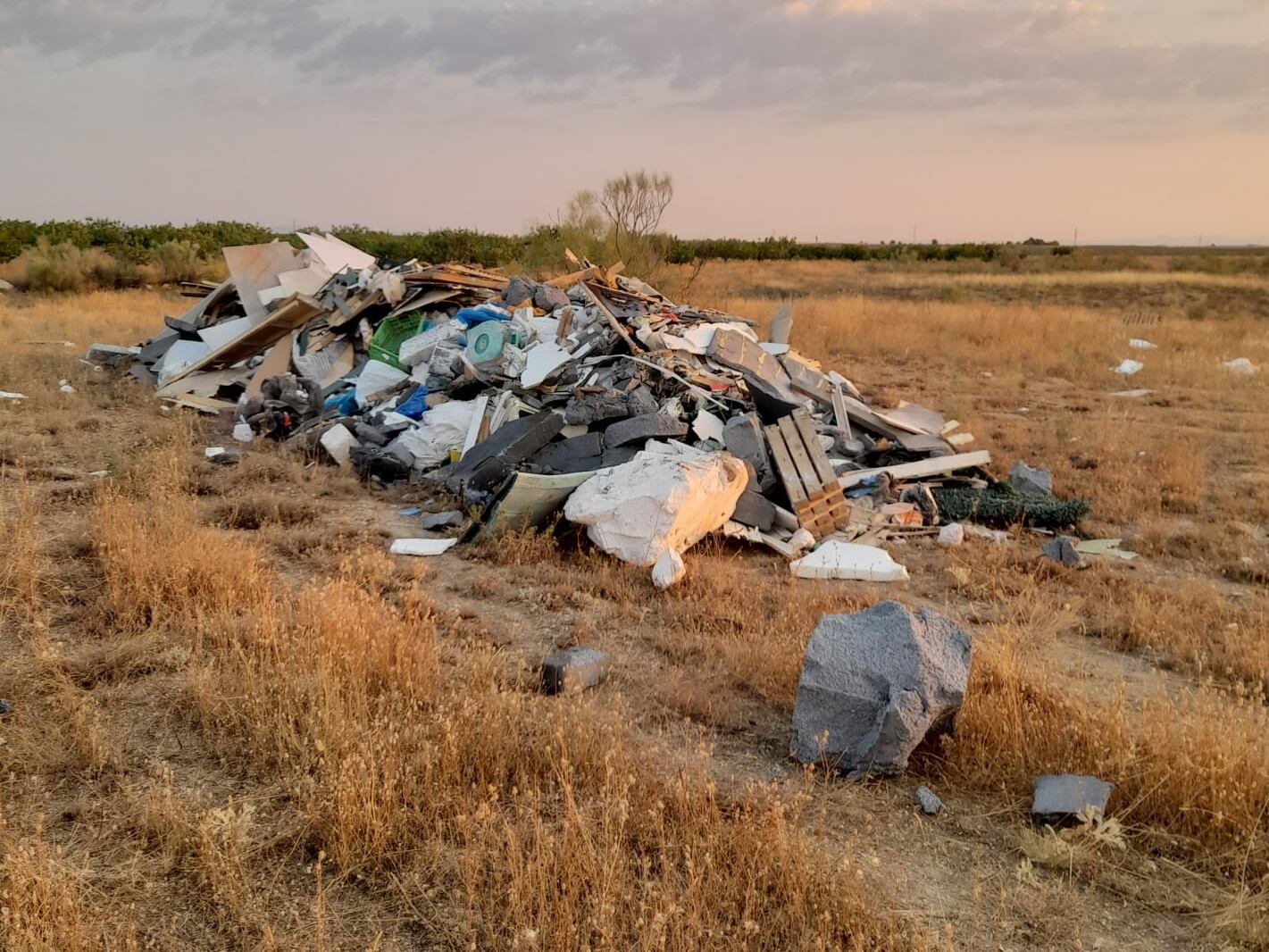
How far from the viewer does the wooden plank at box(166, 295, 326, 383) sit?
467 inches

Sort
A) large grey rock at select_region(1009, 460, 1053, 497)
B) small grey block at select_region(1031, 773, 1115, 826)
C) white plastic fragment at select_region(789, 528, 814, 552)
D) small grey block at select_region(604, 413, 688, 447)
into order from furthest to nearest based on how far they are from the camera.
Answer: large grey rock at select_region(1009, 460, 1053, 497) < small grey block at select_region(604, 413, 688, 447) < white plastic fragment at select_region(789, 528, 814, 552) < small grey block at select_region(1031, 773, 1115, 826)

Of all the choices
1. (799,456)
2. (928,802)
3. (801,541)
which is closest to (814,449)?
(799,456)

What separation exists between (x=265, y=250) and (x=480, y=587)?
958cm

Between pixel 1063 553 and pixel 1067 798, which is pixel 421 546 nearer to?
pixel 1067 798

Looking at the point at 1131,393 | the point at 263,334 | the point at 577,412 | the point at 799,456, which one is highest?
the point at 263,334

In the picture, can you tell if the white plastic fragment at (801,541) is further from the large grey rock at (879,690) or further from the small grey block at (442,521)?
the large grey rock at (879,690)

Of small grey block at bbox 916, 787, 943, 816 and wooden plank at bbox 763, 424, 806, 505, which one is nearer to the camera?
small grey block at bbox 916, 787, 943, 816

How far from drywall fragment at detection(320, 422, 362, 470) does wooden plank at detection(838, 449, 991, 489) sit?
15.9ft

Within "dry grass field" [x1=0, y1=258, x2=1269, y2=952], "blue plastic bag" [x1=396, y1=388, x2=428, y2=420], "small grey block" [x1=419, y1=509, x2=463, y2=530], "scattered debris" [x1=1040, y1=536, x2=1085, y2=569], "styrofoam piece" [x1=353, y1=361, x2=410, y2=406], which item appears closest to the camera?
"dry grass field" [x1=0, y1=258, x2=1269, y2=952]

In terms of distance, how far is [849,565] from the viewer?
671 cm

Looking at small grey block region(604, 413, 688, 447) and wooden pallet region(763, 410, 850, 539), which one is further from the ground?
small grey block region(604, 413, 688, 447)

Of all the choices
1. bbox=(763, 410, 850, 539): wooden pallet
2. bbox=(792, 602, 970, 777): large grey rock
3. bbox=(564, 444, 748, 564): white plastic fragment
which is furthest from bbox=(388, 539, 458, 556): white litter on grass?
bbox=(792, 602, 970, 777): large grey rock

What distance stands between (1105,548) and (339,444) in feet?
23.4

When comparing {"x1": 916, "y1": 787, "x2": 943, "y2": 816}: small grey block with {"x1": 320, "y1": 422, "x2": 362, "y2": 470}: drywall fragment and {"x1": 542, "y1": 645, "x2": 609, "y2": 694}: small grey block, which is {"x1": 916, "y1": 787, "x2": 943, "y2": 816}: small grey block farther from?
{"x1": 320, "y1": 422, "x2": 362, "y2": 470}: drywall fragment
